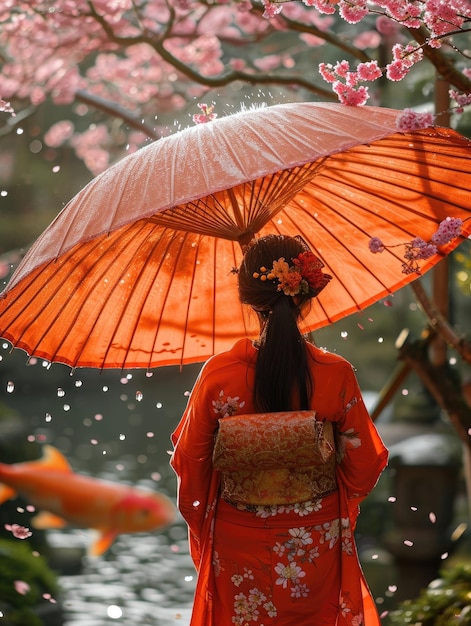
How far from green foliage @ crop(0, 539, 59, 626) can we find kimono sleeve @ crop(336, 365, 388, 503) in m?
3.31

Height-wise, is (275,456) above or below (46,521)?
below

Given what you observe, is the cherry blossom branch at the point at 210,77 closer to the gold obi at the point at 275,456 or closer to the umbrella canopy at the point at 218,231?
the umbrella canopy at the point at 218,231

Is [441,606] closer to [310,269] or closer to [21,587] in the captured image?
[21,587]

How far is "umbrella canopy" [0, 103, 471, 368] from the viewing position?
6.37 feet

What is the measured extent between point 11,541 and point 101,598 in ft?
3.63

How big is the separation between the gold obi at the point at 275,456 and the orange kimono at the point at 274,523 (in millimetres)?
38

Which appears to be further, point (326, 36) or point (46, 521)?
→ point (46, 521)

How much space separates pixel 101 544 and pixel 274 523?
561cm

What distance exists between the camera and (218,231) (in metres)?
2.34

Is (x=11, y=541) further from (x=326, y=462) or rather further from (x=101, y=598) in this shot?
(x=326, y=462)

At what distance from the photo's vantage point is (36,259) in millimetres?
1922

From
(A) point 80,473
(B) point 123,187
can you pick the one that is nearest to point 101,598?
(A) point 80,473

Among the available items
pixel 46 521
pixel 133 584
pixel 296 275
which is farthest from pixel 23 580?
pixel 296 275

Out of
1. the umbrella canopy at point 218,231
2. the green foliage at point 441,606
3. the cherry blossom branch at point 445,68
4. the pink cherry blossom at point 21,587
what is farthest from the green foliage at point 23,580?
the cherry blossom branch at point 445,68
